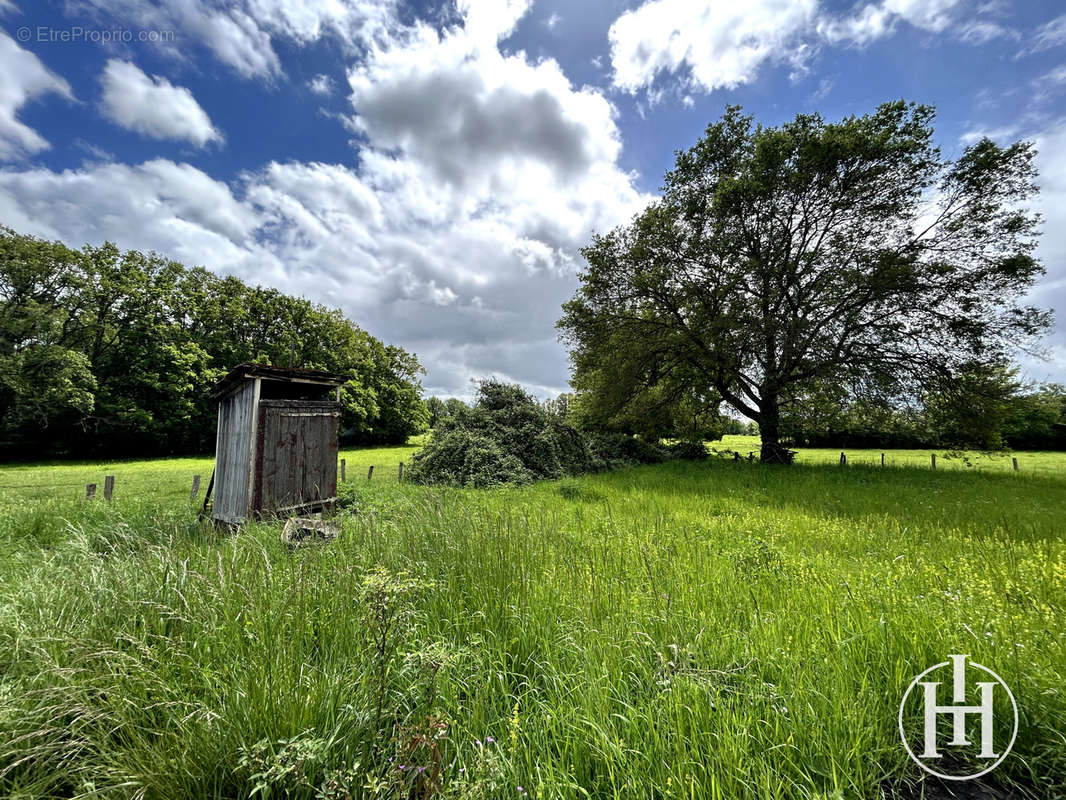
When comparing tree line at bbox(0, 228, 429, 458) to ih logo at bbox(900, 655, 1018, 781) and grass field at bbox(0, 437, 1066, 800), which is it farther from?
ih logo at bbox(900, 655, 1018, 781)

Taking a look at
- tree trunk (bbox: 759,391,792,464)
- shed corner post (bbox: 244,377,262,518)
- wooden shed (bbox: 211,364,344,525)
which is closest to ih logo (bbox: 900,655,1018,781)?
wooden shed (bbox: 211,364,344,525)

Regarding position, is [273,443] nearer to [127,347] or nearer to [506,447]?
[506,447]

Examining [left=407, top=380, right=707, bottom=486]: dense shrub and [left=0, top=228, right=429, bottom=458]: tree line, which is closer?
[left=407, top=380, right=707, bottom=486]: dense shrub

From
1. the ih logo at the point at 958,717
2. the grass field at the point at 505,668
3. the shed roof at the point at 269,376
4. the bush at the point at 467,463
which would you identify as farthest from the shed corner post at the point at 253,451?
the ih logo at the point at 958,717

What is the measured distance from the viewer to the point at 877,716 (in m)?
1.96

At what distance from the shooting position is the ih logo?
72.7 inches

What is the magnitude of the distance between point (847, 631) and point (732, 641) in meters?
0.83

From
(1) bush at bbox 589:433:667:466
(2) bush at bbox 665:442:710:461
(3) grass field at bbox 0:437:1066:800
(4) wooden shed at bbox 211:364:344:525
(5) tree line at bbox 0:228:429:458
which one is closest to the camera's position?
(3) grass field at bbox 0:437:1066:800

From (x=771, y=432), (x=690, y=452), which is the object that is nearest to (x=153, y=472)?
(x=690, y=452)

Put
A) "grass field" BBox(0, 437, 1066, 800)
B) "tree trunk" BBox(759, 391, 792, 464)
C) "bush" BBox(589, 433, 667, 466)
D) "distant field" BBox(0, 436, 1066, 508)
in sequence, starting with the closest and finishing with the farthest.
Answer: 1. "grass field" BBox(0, 437, 1066, 800)
2. "distant field" BBox(0, 436, 1066, 508)
3. "tree trunk" BBox(759, 391, 792, 464)
4. "bush" BBox(589, 433, 667, 466)

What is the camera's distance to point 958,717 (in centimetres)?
196

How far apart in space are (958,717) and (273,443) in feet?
31.8

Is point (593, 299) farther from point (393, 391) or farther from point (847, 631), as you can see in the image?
point (393, 391)

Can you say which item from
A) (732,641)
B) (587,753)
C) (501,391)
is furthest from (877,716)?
(501,391)
